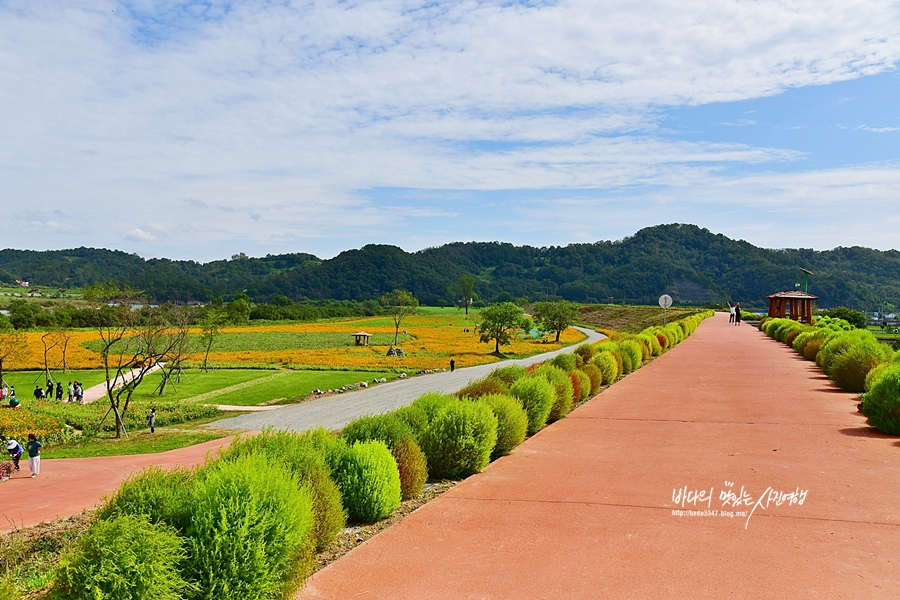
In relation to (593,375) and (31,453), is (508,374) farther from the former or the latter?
(31,453)

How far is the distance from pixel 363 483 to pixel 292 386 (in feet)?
95.0

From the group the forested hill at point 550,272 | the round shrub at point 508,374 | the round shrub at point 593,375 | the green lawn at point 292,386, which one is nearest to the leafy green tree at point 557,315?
the green lawn at point 292,386

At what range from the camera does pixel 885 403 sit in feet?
29.9

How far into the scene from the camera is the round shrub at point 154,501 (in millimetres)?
3971

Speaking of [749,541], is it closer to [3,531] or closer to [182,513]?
[182,513]

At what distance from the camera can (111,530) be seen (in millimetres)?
3363

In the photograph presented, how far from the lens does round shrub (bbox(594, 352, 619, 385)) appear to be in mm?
15545

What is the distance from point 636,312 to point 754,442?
85.7 meters

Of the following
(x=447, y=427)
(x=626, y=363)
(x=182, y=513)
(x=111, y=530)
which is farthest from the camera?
(x=626, y=363)

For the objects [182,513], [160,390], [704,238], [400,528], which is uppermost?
[704,238]

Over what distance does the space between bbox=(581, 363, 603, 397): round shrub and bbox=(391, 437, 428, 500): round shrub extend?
7.73 meters

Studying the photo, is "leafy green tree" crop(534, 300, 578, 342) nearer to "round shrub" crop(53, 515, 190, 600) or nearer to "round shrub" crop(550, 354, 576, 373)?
"round shrub" crop(550, 354, 576, 373)

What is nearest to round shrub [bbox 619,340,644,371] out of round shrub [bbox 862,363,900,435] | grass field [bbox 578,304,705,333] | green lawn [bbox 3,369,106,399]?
round shrub [bbox 862,363,900,435]

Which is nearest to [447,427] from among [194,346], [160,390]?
[160,390]
